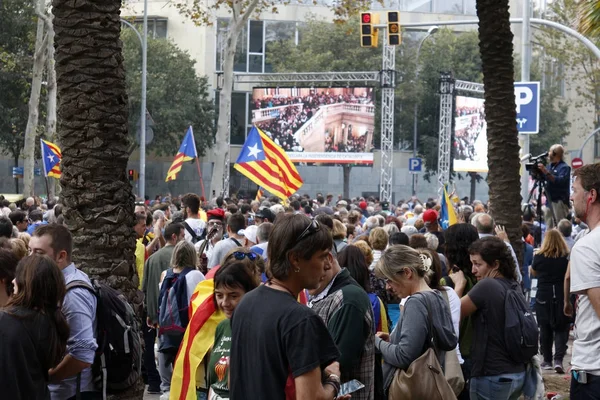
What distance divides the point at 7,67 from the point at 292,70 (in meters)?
24.0

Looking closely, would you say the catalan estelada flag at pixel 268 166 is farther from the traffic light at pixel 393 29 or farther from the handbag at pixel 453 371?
the handbag at pixel 453 371

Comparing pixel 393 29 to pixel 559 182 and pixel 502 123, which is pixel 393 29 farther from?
pixel 502 123

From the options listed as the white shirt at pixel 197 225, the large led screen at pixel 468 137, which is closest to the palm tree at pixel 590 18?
the white shirt at pixel 197 225

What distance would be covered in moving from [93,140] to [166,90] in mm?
48488

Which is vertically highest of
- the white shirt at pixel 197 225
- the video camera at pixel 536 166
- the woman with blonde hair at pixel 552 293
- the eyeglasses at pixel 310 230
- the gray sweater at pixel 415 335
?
the video camera at pixel 536 166

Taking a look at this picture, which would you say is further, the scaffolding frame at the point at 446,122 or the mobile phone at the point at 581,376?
the scaffolding frame at the point at 446,122

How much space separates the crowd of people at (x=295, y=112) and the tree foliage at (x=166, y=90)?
30.3 ft

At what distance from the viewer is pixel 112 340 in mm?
5664

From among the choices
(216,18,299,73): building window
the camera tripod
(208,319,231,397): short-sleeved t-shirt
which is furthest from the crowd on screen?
(208,319,231,397): short-sleeved t-shirt

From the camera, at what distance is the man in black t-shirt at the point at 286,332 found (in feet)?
12.7

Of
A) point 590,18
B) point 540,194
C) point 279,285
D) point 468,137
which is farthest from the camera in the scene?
point 468,137

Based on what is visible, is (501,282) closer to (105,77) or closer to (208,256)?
(105,77)

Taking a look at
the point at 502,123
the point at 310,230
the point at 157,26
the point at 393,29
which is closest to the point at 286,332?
the point at 310,230

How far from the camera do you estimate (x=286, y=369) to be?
3945 mm
